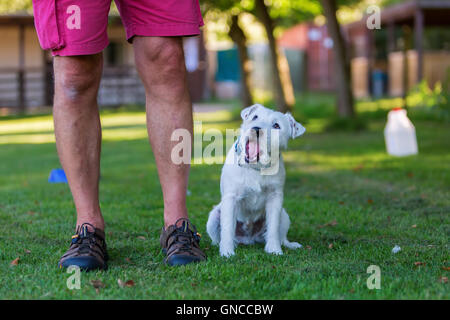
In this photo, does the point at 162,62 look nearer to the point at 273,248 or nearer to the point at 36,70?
the point at 273,248

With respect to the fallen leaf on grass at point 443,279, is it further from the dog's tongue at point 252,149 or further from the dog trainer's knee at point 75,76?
the dog trainer's knee at point 75,76

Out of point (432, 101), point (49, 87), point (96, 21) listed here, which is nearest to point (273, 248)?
point (96, 21)

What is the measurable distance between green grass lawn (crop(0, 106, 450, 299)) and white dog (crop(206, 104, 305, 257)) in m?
0.12

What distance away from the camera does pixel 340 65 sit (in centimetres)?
1187

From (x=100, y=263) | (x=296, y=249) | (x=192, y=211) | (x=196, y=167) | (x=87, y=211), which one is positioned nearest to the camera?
(x=100, y=263)

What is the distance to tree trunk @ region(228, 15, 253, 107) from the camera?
15703mm

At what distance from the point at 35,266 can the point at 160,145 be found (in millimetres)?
846

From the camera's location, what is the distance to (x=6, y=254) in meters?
3.34

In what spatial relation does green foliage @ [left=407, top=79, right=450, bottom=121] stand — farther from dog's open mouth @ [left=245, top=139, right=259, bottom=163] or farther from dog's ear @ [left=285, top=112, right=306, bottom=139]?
dog's open mouth @ [left=245, top=139, right=259, bottom=163]

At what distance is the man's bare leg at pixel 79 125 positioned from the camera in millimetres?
3145

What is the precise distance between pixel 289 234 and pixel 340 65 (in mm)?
8392

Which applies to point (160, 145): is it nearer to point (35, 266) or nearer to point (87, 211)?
point (87, 211)

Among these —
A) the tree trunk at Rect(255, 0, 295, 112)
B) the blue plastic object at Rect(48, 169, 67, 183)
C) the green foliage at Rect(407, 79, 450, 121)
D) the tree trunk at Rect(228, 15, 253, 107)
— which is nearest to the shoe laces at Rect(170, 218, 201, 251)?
the blue plastic object at Rect(48, 169, 67, 183)
